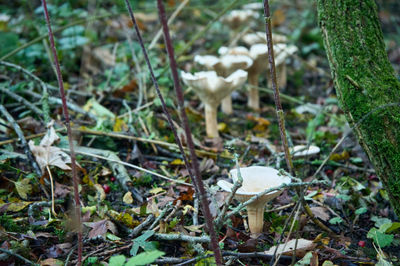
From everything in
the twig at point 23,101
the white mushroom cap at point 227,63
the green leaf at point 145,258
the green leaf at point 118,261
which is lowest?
the green leaf at point 118,261

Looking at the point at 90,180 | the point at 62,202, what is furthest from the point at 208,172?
the point at 62,202

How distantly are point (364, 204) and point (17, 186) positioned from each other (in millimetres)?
2583

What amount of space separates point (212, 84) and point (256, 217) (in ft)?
5.81

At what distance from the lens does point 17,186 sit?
2.63 metres

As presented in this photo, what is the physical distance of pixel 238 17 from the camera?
650 centimetres

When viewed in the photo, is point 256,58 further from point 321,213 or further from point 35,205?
point 35,205

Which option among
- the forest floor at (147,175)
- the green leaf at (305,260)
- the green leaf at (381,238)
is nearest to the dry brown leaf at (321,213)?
the forest floor at (147,175)

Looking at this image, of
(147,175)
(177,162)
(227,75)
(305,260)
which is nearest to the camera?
(305,260)

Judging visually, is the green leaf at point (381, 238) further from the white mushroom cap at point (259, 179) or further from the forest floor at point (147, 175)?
the white mushroom cap at point (259, 179)

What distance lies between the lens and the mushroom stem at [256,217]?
7.54 feet

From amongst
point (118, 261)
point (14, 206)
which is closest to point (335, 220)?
point (118, 261)

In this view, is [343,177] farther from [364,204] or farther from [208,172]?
[208,172]

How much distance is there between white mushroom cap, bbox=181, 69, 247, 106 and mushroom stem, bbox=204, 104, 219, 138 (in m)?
0.06

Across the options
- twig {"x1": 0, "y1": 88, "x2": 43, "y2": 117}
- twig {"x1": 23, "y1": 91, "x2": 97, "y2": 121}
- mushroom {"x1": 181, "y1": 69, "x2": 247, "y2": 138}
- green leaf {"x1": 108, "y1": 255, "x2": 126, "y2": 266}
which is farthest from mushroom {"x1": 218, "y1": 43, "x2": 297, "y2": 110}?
green leaf {"x1": 108, "y1": 255, "x2": 126, "y2": 266}
